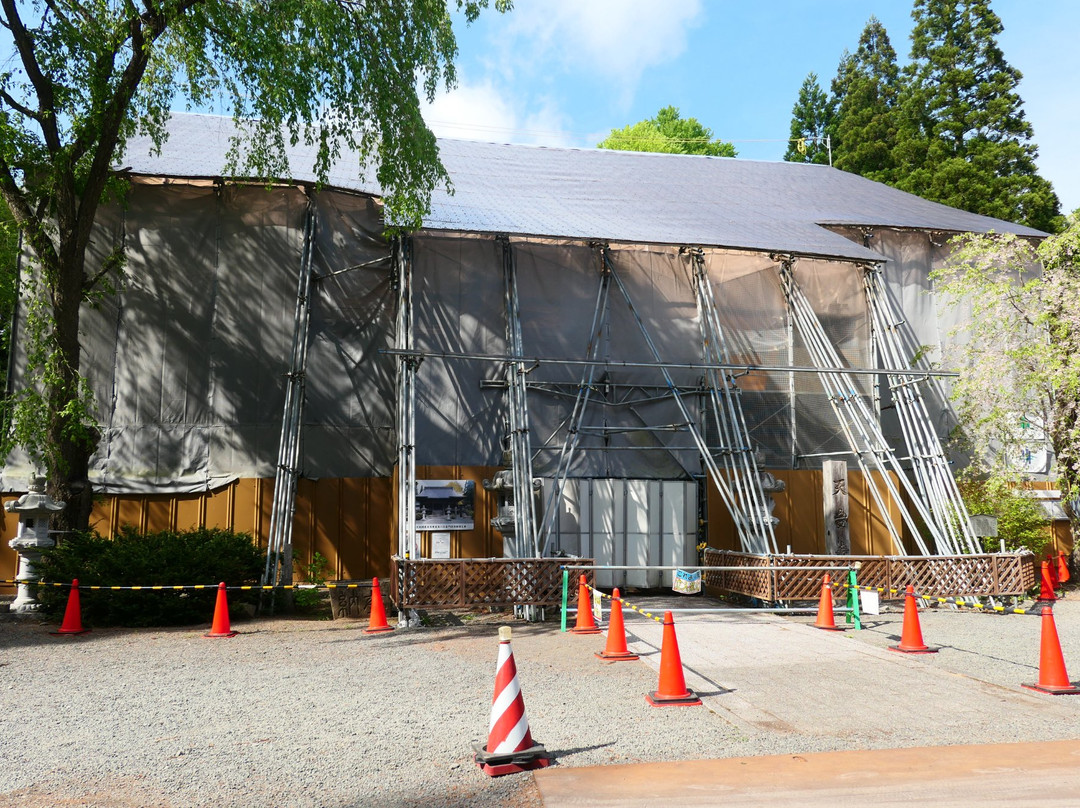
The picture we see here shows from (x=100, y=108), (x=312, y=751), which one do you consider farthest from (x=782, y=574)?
(x=100, y=108)

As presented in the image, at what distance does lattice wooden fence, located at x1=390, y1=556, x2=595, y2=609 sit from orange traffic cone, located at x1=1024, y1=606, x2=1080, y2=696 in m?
6.49

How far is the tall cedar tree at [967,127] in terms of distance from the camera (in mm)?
33219

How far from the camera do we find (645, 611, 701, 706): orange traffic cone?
24.9 ft

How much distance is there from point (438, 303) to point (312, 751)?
12.3m

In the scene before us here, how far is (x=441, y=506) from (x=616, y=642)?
7.19 m

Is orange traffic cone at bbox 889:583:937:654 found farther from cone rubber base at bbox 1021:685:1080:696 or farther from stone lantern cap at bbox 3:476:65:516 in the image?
stone lantern cap at bbox 3:476:65:516

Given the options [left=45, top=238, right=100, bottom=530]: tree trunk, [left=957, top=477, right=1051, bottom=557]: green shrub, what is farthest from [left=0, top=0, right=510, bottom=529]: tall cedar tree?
[left=957, top=477, right=1051, bottom=557]: green shrub

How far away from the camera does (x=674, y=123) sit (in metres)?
49.5

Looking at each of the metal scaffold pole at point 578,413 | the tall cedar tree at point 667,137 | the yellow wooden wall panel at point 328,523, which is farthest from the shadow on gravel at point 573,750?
the tall cedar tree at point 667,137

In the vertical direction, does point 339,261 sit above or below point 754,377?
above

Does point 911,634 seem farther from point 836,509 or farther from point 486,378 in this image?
point 486,378

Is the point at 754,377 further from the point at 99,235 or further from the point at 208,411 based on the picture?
the point at 99,235

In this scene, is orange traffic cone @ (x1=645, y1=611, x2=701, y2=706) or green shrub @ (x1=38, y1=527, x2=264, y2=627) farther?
green shrub @ (x1=38, y1=527, x2=264, y2=627)

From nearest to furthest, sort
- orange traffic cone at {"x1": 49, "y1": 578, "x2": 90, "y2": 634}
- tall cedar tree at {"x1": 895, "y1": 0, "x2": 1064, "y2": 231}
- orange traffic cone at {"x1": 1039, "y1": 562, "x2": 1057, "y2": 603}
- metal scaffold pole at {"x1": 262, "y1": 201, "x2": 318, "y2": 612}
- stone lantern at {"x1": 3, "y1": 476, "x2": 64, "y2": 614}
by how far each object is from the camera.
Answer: orange traffic cone at {"x1": 49, "y1": 578, "x2": 90, "y2": 634}
stone lantern at {"x1": 3, "y1": 476, "x2": 64, "y2": 614}
metal scaffold pole at {"x1": 262, "y1": 201, "x2": 318, "y2": 612}
orange traffic cone at {"x1": 1039, "y1": 562, "x2": 1057, "y2": 603}
tall cedar tree at {"x1": 895, "y1": 0, "x2": 1064, "y2": 231}
